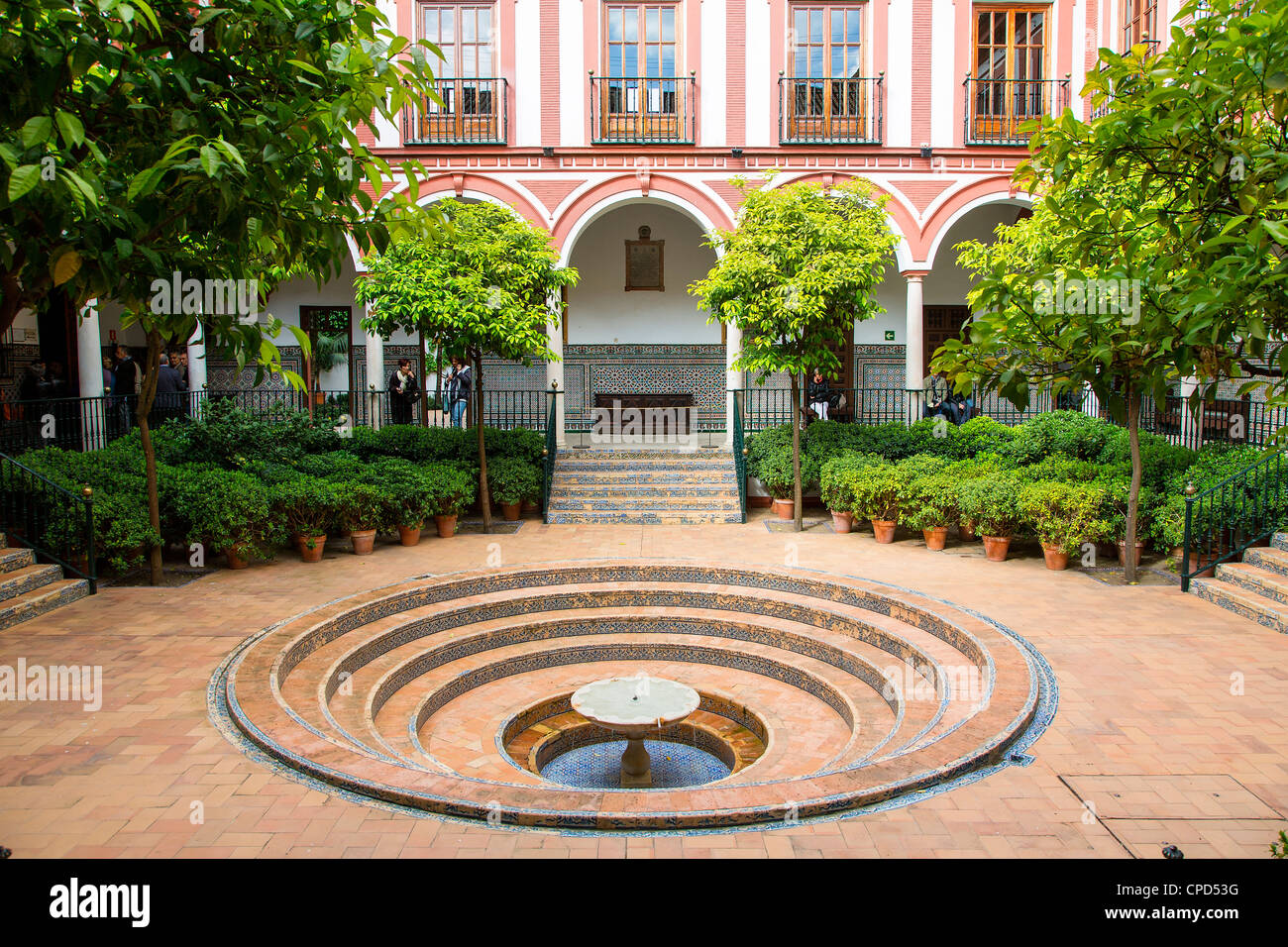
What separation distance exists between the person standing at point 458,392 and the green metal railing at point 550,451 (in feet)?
5.25

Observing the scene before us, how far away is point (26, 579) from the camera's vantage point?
804cm

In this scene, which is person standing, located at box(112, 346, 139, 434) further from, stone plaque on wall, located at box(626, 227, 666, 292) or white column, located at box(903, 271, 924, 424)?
white column, located at box(903, 271, 924, 424)

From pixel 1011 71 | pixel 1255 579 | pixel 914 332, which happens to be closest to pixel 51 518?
pixel 1255 579

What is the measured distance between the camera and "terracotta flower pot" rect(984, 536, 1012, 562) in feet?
33.3

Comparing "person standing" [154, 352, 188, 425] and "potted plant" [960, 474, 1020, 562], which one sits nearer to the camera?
"potted plant" [960, 474, 1020, 562]

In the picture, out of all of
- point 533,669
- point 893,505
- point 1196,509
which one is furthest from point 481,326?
point 1196,509

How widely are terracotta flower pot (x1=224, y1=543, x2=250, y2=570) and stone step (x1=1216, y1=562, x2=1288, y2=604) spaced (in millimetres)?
9424

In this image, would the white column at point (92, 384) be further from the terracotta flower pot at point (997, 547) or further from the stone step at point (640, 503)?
the terracotta flower pot at point (997, 547)

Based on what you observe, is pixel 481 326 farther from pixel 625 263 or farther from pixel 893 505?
pixel 625 263

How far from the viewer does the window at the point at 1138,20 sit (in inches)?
530

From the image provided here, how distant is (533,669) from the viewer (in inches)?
322

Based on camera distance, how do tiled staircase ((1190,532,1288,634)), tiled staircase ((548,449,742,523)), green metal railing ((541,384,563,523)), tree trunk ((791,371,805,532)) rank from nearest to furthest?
1. tiled staircase ((1190,532,1288,634))
2. tree trunk ((791,371,805,532))
3. tiled staircase ((548,449,742,523))
4. green metal railing ((541,384,563,523))

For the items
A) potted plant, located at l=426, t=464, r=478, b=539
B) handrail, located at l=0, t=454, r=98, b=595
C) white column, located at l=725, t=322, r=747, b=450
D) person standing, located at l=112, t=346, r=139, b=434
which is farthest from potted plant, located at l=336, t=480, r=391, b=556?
white column, located at l=725, t=322, r=747, b=450

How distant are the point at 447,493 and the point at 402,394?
4.22 m
